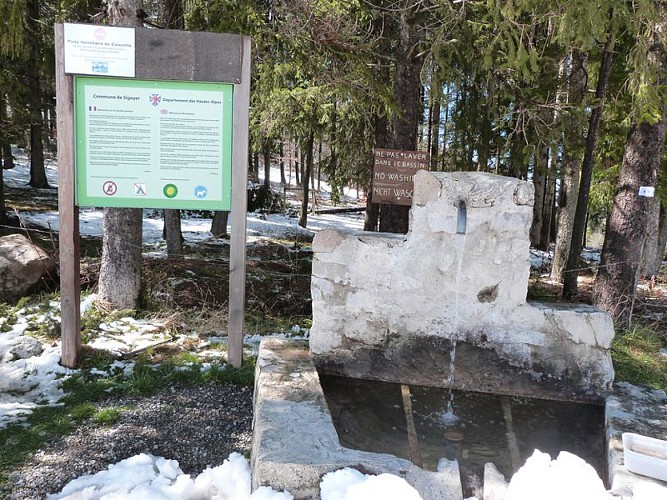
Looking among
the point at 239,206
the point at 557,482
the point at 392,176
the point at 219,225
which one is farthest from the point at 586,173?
the point at 219,225

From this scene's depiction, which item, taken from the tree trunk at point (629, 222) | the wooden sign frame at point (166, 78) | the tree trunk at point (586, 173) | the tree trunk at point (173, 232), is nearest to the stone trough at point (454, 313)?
the wooden sign frame at point (166, 78)

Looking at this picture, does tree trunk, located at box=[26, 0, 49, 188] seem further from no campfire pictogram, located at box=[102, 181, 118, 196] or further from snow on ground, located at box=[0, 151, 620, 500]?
snow on ground, located at box=[0, 151, 620, 500]

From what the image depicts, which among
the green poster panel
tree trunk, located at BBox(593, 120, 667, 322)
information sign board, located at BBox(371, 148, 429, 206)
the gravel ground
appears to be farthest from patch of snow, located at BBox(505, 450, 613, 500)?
tree trunk, located at BBox(593, 120, 667, 322)

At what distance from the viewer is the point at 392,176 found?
6598 millimetres

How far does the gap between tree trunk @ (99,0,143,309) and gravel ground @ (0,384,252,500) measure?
211 cm

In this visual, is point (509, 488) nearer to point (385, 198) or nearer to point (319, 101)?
point (385, 198)

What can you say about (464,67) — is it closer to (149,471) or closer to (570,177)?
(570,177)

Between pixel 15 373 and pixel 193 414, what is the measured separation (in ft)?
5.38

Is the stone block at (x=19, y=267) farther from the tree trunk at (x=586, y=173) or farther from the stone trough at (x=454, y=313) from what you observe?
the tree trunk at (x=586, y=173)

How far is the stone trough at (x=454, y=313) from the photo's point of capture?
13.3ft

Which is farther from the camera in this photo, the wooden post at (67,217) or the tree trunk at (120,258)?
the tree trunk at (120,258)

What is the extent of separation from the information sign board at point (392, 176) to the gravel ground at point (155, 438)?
3137 millimetres

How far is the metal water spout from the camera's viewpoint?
13.4 feet

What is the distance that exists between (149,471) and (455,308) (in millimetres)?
2447
